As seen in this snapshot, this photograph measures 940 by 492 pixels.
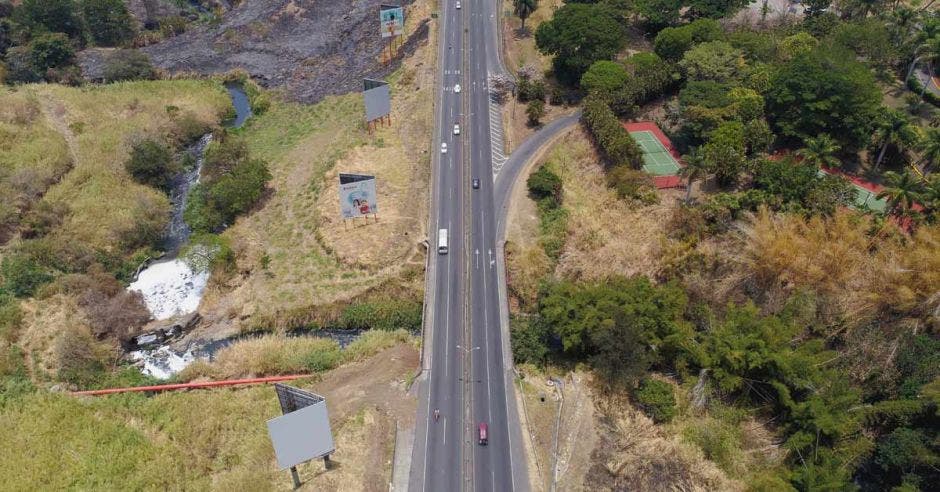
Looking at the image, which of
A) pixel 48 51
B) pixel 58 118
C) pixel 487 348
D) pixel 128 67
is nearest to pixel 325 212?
pixel 487 348

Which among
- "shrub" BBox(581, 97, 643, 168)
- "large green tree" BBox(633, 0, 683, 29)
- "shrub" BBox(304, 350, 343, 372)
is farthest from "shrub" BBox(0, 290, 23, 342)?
"large green tree" BBox(633, 0, 683, 29)

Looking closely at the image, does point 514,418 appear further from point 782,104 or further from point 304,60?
point 304,60

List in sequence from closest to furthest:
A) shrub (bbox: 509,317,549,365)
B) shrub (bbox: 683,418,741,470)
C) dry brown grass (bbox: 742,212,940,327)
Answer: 1. shrub (bbox: 683,418,741,470)
2. dry brown grass (bbox: 742,212,940,327)
3. shrub (bbox: 509,317,549,365)

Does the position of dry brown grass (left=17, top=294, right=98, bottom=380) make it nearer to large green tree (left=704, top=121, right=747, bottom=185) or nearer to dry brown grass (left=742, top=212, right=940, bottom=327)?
dry brown grass (left=742, top=212, right=940, bottom=327)

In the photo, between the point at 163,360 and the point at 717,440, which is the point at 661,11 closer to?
the point at 717,440

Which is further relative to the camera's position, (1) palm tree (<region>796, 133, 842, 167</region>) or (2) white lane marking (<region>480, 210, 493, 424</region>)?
(1) palm tree (<region>796, 133, 842, 167</region>)

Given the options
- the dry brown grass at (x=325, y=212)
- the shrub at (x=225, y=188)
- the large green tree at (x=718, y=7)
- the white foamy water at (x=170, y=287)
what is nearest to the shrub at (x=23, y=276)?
the white foamy water at (x=170, y=287)

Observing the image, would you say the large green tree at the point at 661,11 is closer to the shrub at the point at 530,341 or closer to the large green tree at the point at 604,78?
the large green tree at the point at 604,78

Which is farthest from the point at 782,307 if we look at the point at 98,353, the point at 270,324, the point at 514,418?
the point at 98,353
